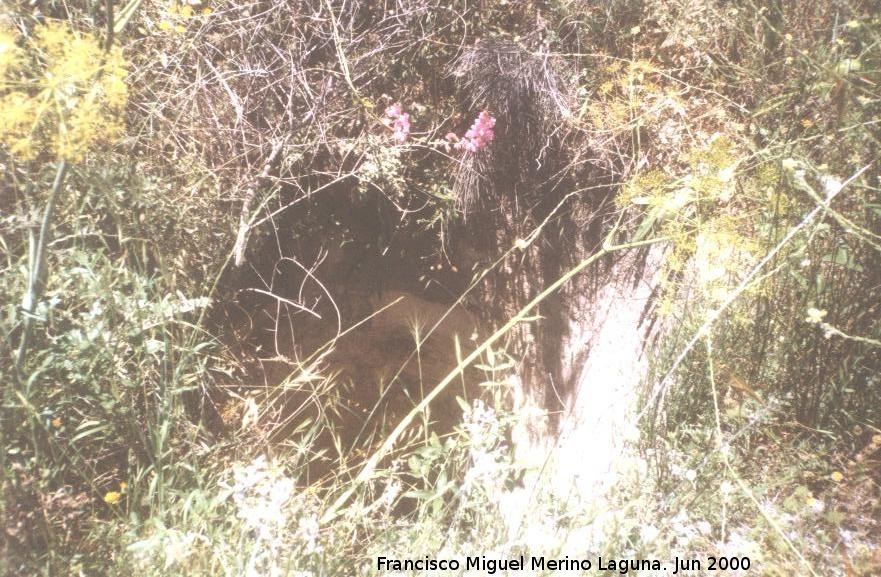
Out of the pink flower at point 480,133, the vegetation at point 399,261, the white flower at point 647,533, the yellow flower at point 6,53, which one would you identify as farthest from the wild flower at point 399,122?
the white flower at point 647,533

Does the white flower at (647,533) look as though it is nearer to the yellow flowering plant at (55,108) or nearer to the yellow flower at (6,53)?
the yellow flowering plant at (55,108)

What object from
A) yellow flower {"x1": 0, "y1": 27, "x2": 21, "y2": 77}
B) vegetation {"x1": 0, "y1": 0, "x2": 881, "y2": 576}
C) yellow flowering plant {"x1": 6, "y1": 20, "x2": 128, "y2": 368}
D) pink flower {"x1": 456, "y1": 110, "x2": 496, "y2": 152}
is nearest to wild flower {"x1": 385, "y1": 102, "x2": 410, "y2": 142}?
vegetation {"x1": 0, "y1": 0, "x2": 881, "y2": 576}

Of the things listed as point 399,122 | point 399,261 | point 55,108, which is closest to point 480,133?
point 399,122

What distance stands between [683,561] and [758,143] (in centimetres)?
177

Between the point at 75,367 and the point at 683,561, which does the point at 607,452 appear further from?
the point at 75,367

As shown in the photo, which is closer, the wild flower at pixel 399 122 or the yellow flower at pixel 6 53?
the yellow flower at pixel 6 53

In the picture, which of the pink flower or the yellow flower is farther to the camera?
the pink flower

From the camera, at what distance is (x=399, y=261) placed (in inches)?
115

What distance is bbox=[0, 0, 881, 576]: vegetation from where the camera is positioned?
1474 millimetres

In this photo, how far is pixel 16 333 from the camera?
1.65 meters

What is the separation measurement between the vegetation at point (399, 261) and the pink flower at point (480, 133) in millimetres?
10

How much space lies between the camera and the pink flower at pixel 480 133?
2490 millimetres

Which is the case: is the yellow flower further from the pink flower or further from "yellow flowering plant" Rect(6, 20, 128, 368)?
the pink flower

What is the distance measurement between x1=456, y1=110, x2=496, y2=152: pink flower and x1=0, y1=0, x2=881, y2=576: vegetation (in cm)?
1
